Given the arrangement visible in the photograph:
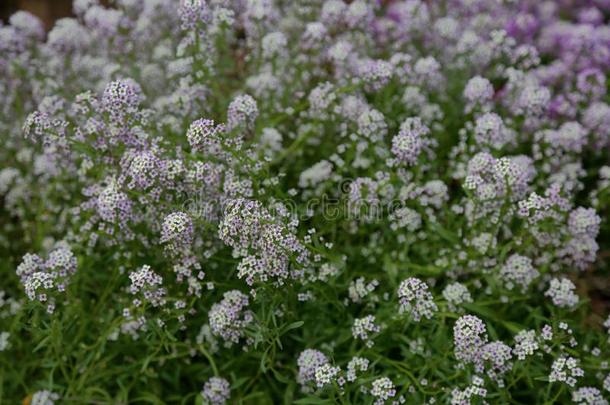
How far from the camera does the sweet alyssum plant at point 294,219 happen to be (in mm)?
3170

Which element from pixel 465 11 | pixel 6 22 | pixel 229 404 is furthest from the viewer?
pixel 6 22

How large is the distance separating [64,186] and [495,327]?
107 inches

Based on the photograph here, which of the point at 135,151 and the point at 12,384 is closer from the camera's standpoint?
the point at 135,151

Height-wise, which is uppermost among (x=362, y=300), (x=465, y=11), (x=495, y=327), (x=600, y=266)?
(x=465, y=11)

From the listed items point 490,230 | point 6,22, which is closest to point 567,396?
point 490,230

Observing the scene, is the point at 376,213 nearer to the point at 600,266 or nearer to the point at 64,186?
the point at 600,266

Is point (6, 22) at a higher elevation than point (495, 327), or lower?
higher

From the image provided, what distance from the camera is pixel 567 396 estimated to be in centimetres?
350

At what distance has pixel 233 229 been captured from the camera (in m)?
2.87

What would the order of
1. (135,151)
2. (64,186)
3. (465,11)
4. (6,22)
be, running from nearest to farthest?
(135,151) → (64,186) → (465,11) → (6,22)

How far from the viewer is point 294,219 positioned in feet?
10.2

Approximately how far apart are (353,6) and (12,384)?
303 centimetres

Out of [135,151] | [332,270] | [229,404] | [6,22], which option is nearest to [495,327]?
[332,270]

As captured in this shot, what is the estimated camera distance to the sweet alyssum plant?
3.17 metres
